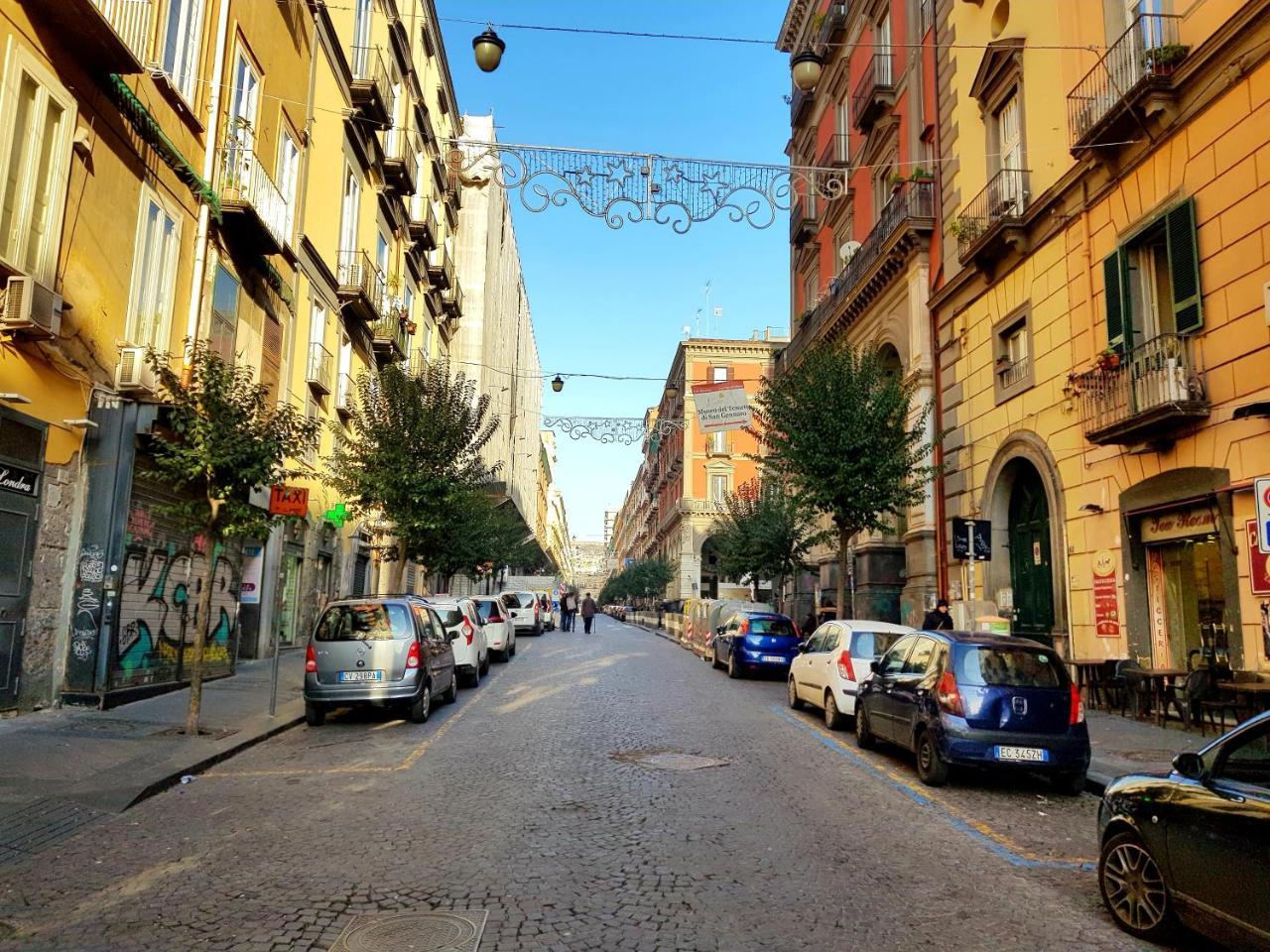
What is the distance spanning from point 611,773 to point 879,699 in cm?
329

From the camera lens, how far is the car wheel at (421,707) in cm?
1189

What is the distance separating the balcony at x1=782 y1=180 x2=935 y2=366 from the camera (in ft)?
72.8

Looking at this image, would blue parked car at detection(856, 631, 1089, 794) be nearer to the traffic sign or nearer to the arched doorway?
the traffic sign

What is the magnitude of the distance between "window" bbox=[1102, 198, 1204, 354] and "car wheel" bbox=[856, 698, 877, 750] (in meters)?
6.96

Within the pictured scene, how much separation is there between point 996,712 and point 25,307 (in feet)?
33.9

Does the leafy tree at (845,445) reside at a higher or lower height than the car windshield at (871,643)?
higher

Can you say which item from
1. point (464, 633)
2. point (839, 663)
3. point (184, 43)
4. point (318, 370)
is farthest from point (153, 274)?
point (839, 663)

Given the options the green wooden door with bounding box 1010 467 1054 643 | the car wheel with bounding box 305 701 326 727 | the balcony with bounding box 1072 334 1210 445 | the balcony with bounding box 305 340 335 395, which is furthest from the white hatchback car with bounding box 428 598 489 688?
the balcony with bounding box 1072 334 1210 445

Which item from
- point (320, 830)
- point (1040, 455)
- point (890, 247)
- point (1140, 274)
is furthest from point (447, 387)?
point (320, 830)

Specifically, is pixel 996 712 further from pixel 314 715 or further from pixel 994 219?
pixel 994 219

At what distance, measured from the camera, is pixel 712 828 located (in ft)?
21.7

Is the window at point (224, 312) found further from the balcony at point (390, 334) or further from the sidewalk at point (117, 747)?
the balcony at point (390, 334)

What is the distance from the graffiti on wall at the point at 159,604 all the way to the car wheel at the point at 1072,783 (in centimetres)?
917

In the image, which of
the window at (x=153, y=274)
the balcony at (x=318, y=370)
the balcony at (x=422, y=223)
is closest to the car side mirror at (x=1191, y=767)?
the window at (x=153, y=274)
